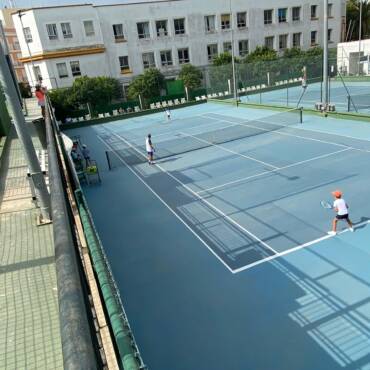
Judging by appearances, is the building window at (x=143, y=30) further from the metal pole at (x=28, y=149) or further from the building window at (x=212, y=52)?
the metal pole at (x=28, y=149)

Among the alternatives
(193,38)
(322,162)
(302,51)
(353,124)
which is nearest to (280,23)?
(302,51)

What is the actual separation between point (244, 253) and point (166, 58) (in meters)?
43.7

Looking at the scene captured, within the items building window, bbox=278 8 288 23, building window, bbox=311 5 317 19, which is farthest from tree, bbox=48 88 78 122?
building window, bbox=311 5 317 19

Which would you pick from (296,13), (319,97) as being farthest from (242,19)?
(319,97)

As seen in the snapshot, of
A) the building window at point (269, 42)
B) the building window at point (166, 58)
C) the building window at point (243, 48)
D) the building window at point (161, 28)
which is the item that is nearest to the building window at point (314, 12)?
the building window at point (269, 42)

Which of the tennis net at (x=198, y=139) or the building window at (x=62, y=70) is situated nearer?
the tennis net at (x=198, y=139)

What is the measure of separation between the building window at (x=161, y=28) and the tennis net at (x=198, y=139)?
24.7 meters

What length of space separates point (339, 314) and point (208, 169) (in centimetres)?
1173

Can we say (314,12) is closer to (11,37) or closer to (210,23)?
(210,23)

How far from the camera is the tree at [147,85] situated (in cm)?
4378

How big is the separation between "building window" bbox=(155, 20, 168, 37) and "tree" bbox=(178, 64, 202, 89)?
5202 millimetres

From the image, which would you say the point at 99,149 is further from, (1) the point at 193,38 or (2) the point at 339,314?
(1) the point at 193,38

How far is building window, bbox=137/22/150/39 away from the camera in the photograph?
47.8 metres

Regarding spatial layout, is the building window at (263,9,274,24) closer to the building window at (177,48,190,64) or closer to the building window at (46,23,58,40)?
the building window at (177,48,190,64)
